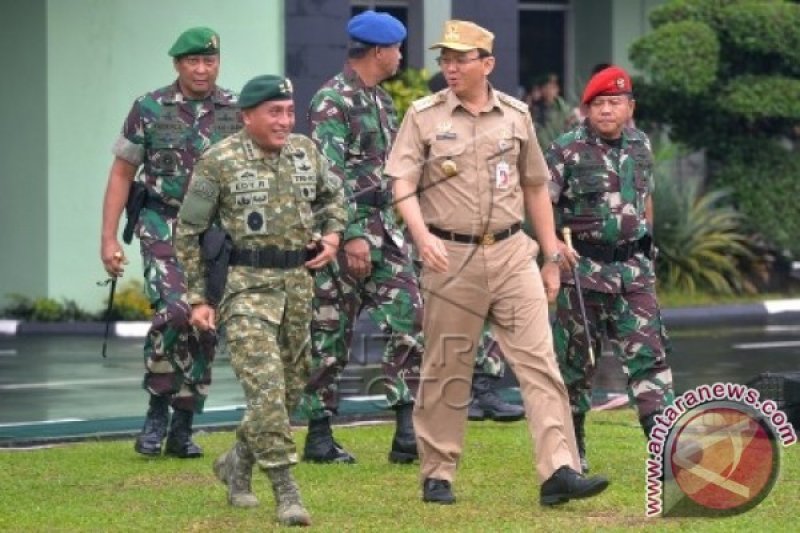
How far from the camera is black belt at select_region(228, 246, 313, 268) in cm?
937

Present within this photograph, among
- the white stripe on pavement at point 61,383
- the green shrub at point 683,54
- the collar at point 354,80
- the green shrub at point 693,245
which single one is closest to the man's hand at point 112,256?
the collar at point 354,80

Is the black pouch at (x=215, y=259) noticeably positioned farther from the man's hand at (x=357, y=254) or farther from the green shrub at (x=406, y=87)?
the green shrub at (x=406, y=87)

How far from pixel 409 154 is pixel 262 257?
829mm

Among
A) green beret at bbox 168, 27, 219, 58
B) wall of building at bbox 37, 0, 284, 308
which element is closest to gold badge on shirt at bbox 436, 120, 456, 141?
green beret at bbox 168, 27, 219, 58

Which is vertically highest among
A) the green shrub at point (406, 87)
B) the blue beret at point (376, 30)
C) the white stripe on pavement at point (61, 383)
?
Result: the green shrub at point (406, 87)

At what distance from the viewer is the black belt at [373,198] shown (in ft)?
36.5

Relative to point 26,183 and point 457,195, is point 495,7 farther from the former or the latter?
point 457,195

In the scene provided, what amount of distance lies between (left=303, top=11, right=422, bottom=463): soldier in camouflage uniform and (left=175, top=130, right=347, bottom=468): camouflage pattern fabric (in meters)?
1.60

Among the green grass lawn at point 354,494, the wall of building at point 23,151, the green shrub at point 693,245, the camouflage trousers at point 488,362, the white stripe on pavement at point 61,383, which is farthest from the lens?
the green shrub at point 693,245

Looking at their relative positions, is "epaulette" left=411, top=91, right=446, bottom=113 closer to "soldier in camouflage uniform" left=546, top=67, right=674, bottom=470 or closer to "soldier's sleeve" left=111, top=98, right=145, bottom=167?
"soldier in camouflage uniform" left=546, top=67, right=674, bottom=470

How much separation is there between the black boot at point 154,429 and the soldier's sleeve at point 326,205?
2191 mm

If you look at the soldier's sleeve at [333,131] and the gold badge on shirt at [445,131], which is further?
the soldier's sleeve at [333,131]

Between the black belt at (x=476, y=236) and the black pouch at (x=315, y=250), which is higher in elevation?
the black belt at (x=476, y=236)

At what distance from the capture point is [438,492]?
9695mm
